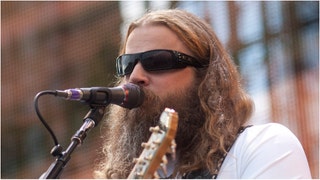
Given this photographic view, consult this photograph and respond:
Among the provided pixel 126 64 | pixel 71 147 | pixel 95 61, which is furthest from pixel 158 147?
pixel 95 61

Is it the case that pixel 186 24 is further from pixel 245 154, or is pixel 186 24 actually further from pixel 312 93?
pixel 312 93

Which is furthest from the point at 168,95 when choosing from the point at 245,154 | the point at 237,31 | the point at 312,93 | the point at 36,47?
the point at 36,47

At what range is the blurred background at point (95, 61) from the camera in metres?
5.44

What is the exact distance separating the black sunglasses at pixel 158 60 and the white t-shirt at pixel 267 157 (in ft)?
1.32

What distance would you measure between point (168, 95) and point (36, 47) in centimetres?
613

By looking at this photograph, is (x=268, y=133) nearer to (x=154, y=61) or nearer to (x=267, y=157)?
(x=267, y=157)

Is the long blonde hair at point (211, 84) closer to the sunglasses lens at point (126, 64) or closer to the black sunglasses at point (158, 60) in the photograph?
the black sunglasses at point (158, 60)

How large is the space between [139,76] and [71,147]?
1.56 ft

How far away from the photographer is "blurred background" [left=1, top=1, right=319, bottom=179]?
17.9 ft

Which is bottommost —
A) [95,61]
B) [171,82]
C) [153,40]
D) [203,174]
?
[95,61]

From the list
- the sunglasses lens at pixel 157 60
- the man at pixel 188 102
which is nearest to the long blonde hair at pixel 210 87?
the man at pixel 188 102

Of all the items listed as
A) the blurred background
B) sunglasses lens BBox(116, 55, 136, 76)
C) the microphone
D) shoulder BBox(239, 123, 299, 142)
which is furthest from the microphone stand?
the blurred background

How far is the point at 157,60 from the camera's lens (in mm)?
2279

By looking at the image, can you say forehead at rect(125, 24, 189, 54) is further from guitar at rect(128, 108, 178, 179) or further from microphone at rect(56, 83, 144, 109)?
guitar at rect(128, 108, 178, 179)
